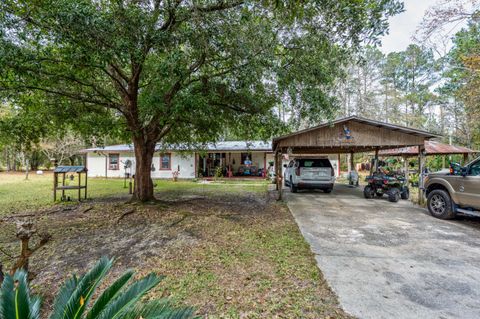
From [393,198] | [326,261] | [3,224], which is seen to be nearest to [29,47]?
[3,224]

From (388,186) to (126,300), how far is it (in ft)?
33.3

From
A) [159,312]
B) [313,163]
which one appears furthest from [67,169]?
[313,163]

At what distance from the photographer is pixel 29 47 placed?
5719mm

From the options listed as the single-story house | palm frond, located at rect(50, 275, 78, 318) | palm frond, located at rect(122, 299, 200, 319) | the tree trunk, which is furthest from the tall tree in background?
palm frond, located at rect(50, 275, 78, 318)

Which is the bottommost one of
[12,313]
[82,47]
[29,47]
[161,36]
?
[12,313]

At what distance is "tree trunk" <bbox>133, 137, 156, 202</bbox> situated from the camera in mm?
8070

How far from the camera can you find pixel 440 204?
255 inches

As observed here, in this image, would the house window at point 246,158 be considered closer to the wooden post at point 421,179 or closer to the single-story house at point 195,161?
the single-story house at point 195,161

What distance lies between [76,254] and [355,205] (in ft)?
27.4

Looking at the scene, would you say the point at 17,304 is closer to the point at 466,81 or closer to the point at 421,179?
the point at 421,179

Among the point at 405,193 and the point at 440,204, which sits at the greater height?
the point at 440,204

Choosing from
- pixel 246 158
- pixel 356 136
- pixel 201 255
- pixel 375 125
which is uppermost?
pixel 375 125

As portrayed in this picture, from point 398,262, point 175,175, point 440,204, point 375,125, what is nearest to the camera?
point 398,262

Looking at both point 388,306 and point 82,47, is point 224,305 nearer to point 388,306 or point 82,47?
point 388,306
